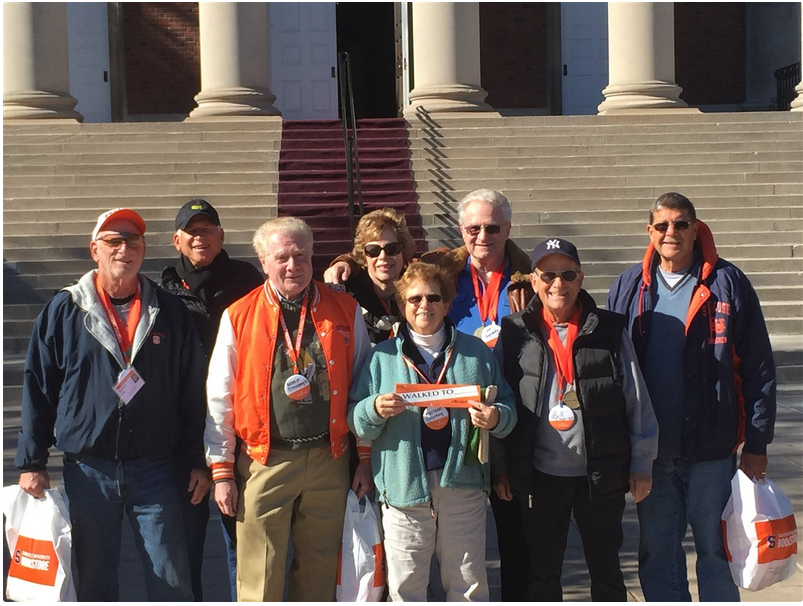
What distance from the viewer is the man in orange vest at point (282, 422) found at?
13.1ft

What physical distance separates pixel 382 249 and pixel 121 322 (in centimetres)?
121

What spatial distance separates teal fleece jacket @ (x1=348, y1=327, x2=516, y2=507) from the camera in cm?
397

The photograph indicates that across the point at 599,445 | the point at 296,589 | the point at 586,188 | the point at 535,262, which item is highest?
the point at 586,188

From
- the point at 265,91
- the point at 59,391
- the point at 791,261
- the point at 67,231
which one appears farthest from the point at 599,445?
the point at 265,91

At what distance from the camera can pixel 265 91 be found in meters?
15.4

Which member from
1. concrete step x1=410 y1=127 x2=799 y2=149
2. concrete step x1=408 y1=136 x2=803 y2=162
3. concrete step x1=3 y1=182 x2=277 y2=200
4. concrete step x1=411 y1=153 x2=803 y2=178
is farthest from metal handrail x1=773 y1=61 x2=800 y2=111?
concrete step x1=3 y1=182 x2=277 y2=200

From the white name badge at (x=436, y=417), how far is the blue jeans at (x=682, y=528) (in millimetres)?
1007

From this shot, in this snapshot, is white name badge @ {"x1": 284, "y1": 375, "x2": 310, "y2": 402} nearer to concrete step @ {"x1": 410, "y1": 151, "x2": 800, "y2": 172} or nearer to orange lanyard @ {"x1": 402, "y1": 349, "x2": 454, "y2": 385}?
orange lanyard @ {"x1": 402, "y1": 349, "x2": 454, "y2": 385}

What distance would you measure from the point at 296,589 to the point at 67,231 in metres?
9.54

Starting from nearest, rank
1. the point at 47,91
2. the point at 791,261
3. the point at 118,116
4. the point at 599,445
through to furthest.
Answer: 1. the point at 599,445
2. the point at 791,261
3. the point at 47,91
4. the point at 118,116

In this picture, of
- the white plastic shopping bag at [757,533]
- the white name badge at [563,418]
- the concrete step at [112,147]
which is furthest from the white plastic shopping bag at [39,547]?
the concrete step at [112,147]

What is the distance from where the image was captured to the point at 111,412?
3959mm

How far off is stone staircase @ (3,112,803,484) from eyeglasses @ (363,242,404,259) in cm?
747

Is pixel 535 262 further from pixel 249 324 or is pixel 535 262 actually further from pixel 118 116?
pixel 118 116
